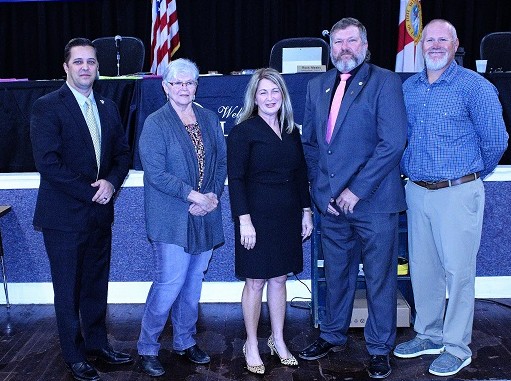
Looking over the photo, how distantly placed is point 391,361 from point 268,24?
5.30 m

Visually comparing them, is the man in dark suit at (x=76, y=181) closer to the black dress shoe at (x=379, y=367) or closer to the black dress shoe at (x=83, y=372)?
the black dress shoe at (x=83, y=372)

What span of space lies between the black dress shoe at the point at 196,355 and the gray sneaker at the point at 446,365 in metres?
1.10

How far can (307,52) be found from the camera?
4.64 meters

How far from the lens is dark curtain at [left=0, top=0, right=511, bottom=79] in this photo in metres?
7.75

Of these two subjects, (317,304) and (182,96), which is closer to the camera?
(182,96)

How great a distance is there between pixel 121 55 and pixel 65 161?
3011 millimetres

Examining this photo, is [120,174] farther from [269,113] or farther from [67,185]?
[269,113]

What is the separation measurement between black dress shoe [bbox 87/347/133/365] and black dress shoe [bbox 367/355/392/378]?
1.20 meters

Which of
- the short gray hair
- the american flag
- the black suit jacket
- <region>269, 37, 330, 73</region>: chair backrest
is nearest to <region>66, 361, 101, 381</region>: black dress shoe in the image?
the black suit jacket

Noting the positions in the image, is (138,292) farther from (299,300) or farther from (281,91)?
(281,91)

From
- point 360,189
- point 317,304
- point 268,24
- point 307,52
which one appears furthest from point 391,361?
point 268,24

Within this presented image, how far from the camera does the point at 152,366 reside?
3154 millimetres

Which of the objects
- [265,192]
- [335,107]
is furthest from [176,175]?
[335,107]

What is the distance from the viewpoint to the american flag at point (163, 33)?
657cm
